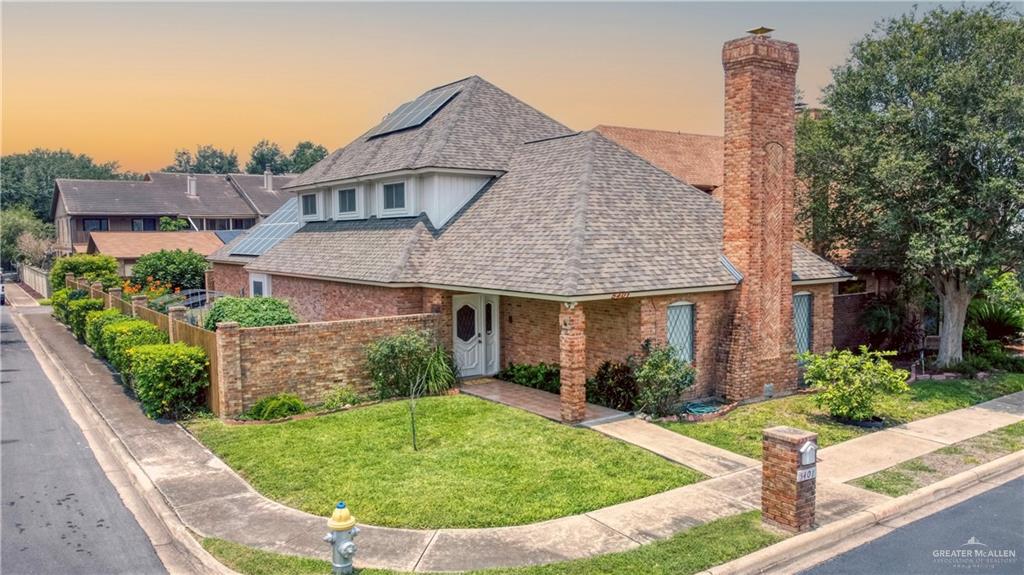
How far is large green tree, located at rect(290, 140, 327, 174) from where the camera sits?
115m

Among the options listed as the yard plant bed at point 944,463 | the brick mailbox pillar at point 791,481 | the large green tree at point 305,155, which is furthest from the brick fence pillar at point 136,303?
the large green tree at point 305,155

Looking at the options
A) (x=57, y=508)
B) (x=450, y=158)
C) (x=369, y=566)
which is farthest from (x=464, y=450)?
(x=450, y=158)

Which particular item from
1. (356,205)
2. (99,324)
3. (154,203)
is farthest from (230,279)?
(154,203)

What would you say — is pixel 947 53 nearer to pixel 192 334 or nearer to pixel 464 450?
pixel 464 450

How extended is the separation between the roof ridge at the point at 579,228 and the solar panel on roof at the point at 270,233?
13.0 m

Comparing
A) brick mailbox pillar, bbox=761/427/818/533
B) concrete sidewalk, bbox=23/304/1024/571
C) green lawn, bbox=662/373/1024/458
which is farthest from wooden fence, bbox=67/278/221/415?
brick mailbox pillar, bbox=761/427/818/533

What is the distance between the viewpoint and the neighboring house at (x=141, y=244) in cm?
4240

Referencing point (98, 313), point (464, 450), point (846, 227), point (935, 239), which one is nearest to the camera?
point (464, 450)

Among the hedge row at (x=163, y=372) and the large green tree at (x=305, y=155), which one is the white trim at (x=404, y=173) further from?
the large green tree at (x=305, y=155)

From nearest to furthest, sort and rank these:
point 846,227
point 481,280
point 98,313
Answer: point 481,280, point 846,227, point 98,313

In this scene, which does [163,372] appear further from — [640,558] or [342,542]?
[640,558]

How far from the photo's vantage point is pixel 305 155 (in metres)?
118

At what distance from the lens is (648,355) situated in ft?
46.9

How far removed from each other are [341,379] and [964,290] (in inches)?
630
